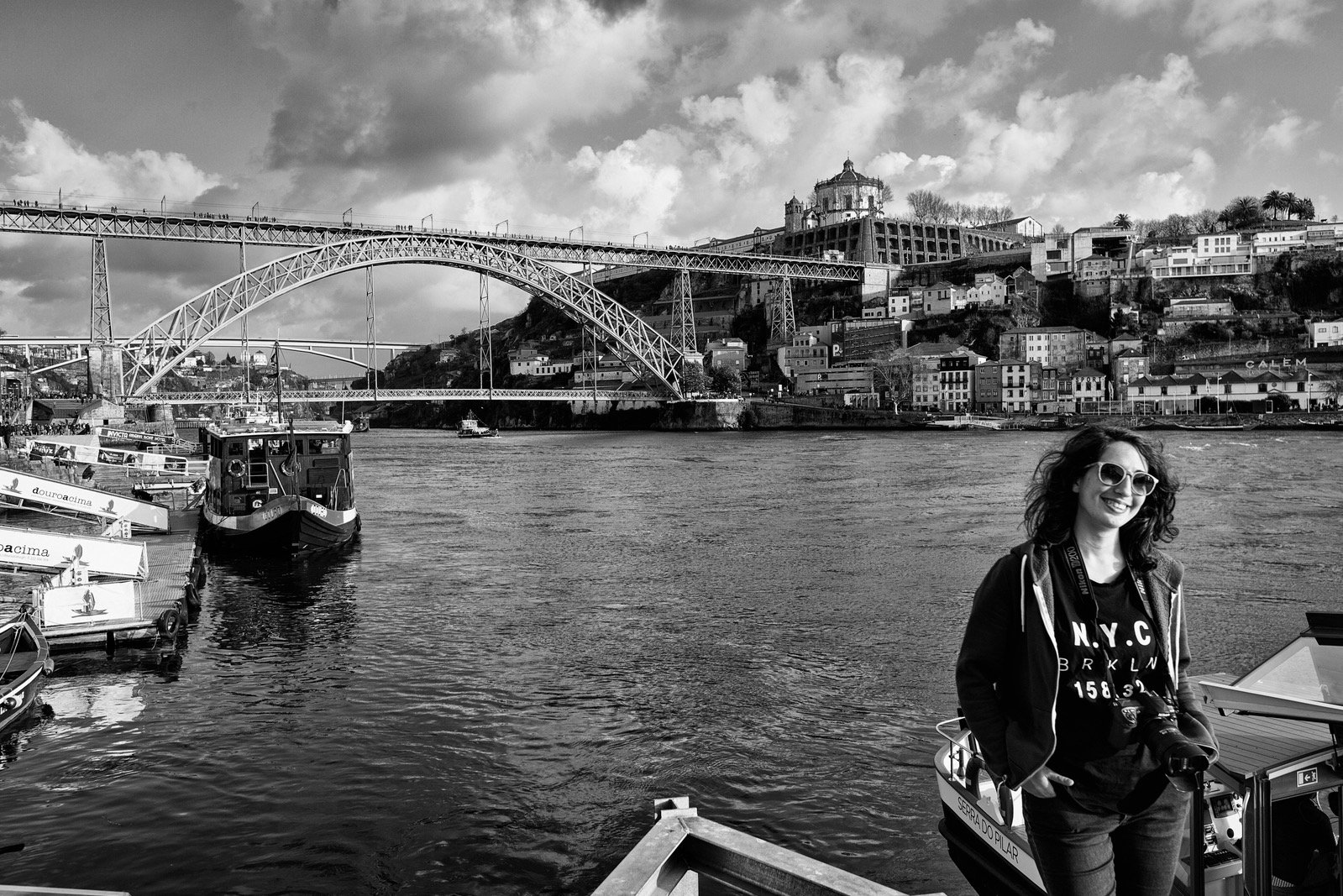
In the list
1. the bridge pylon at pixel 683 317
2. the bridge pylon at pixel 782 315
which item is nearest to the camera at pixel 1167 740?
the bridge pylon at pixel 683 317

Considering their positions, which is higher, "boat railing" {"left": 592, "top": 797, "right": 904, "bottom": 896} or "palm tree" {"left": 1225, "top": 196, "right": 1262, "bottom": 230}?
"palm tree" {"left": 1225, "top": 196, "right": 1262, "bottom": 230}

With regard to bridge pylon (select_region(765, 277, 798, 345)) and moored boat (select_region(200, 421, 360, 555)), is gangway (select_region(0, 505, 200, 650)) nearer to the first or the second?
moored boat (select_region(200, 421, 360, 555))

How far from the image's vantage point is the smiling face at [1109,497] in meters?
2.17

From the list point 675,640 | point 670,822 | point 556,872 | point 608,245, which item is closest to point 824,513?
point 675,640

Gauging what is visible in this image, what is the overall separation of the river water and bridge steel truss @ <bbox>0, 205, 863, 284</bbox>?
43.6 meters

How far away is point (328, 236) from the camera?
5934cm

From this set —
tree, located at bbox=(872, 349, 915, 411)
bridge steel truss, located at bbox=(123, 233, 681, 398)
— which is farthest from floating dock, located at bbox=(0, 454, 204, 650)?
tree, located at bbox=(872, 349, 915, 411)

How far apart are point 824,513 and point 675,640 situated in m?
11.2

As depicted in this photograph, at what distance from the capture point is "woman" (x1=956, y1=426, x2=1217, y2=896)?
211cm

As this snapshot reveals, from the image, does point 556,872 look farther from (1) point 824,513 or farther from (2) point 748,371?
(2) point 748,371

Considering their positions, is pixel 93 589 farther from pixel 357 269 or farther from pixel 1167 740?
pixel 357 269

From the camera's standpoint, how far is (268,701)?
829cm

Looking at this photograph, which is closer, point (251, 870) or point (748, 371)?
point (251, 870)

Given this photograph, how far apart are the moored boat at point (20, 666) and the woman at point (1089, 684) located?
768cm
